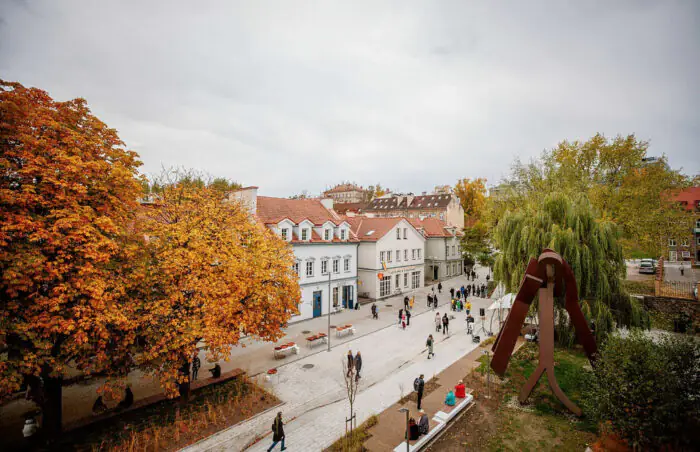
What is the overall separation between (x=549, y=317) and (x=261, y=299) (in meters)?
12.1

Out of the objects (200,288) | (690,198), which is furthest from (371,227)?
(690,198)

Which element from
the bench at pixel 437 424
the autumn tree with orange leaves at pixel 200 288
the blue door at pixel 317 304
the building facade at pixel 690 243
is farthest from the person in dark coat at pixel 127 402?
the building facade at pixel 690 243

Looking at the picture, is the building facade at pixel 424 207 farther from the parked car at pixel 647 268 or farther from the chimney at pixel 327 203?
the parked car at pixel 647 268

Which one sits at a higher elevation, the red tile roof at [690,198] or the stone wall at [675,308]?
the red tile roof at [690,198]

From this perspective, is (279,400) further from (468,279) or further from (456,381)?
(468,279)

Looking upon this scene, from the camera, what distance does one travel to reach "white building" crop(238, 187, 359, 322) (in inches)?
1066

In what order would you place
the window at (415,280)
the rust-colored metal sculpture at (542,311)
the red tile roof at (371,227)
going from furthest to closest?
the window at (415,280)
the red tile roof at (371,227)
the rust-colored metal sculpture at (542,311)

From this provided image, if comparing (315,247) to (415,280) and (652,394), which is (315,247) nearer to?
(415,280)

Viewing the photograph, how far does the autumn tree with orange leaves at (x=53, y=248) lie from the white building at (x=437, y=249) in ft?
127

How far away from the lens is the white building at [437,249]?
46500mm

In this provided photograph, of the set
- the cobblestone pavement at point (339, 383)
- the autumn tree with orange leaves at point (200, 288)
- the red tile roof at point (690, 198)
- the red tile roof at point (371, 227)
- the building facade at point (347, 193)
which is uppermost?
the building facade at point (347, 193)

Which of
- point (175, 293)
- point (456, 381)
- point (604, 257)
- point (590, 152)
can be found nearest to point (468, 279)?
point (590, 152)

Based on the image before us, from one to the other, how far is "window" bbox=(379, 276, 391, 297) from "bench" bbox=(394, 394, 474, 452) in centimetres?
2156

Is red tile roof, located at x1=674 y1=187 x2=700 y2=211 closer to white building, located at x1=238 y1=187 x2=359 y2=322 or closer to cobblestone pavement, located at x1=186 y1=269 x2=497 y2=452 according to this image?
cobblestone pavement, located at x1=186 y1=269 x2=497 y2=452
